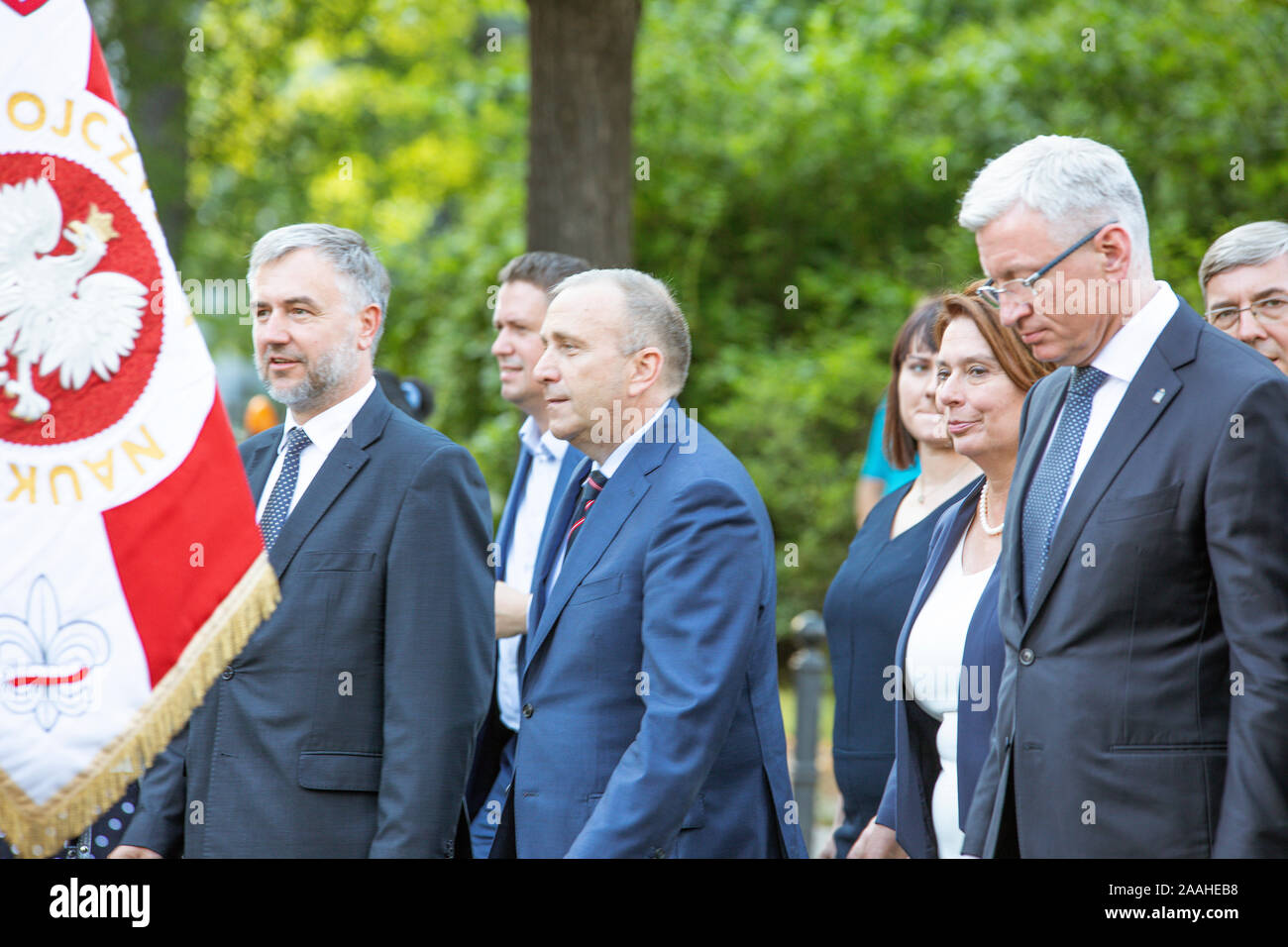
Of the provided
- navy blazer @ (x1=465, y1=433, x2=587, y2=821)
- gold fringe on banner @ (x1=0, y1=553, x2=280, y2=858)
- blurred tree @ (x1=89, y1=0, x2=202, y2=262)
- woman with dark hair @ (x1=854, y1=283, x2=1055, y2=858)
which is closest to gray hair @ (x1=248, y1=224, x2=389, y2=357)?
gold fringe on banner @ (x1=0, y1=553, x2=280, y2=858)

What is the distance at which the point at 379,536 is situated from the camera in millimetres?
3545

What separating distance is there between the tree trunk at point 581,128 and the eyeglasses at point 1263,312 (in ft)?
11.2

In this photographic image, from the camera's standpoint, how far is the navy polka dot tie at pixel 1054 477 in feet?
10.3

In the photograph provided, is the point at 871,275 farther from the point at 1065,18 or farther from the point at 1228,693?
the point at 1228,693

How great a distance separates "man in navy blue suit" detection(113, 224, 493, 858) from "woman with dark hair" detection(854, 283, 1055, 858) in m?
1.12

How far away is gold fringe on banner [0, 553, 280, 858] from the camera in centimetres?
330

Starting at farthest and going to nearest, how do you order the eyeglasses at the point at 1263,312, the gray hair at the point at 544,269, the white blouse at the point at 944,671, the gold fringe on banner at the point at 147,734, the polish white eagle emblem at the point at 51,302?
the gray hair at the point at 544,269 → the eyeglasses at the point at 1263,312 → the white blouse at the point at 944,671 → the polish white eagle emblem at the point at 51,302 → the gold fringe on banner at the point at 147,734

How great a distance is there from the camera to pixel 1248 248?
14.0ft

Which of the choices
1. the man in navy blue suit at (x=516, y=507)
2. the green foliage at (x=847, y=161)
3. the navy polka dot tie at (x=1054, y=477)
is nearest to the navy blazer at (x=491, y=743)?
the man in navy blue suit at (x=516, y=507)

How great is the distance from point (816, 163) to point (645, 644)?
9.86 meters

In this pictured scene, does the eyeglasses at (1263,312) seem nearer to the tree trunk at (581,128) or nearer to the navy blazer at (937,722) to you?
the navy blazer at (937,722)

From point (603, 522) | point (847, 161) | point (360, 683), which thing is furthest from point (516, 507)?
point (847, 161)

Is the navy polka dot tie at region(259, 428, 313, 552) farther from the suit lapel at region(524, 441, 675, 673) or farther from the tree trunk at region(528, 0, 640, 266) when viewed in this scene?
the tree trunk at region(528, 0, 640, 266)

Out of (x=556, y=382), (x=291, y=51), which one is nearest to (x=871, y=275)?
(x=291, y=51)
